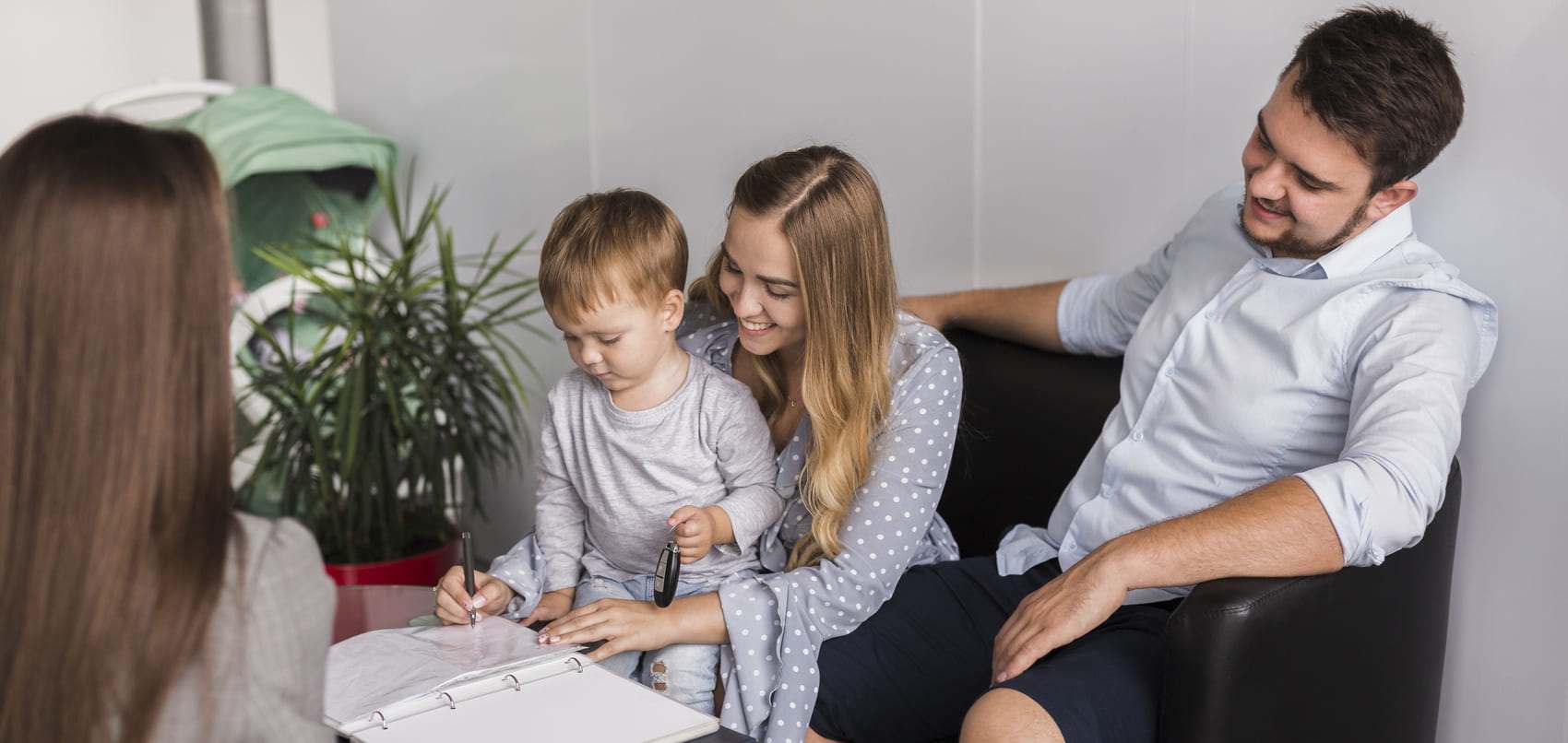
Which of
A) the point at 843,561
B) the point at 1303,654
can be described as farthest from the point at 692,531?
the point at 1303,654

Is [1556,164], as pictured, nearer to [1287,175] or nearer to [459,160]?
[1287,175]

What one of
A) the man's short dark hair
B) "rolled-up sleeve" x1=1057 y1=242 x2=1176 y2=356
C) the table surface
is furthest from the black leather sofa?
the table surface

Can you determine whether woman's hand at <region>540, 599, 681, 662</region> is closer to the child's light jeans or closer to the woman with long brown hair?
the child's light jeans

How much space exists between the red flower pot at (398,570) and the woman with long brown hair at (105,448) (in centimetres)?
218

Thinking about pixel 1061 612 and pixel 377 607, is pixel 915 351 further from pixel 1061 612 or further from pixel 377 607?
pixel 377 607

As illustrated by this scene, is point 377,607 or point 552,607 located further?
point 377,607

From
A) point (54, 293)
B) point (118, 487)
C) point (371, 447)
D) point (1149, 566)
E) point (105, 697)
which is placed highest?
point (54, 293)

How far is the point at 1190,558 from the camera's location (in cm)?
165

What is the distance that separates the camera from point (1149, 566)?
1.66m

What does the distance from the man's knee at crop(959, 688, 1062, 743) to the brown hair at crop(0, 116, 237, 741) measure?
93 centimetres

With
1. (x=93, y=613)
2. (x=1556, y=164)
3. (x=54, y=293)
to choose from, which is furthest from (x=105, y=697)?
(x=1556, y=164)

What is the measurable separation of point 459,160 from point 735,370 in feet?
7.17

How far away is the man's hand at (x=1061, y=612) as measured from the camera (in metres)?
1.67

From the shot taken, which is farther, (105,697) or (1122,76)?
(1122,76)
